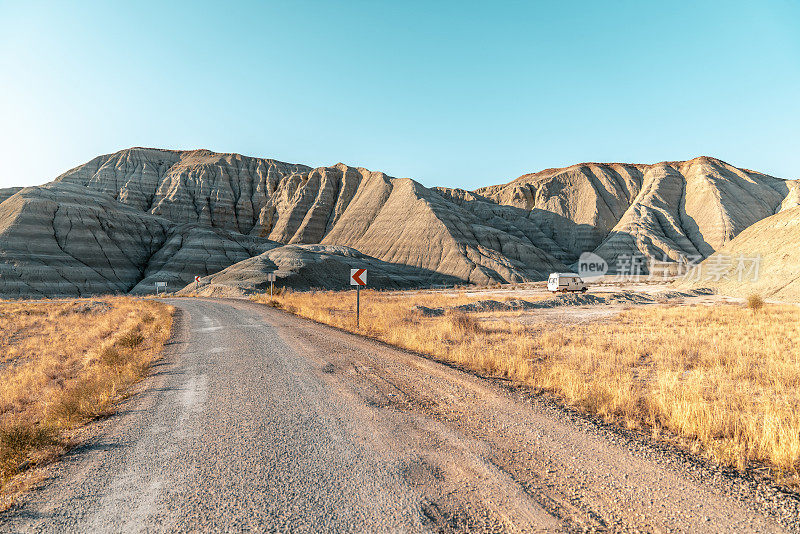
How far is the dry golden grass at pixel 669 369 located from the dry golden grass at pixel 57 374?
23.6ft

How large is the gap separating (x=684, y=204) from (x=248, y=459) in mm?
114771

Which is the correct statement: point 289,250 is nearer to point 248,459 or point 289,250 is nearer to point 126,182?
point 248,459

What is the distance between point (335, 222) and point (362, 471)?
96759mm

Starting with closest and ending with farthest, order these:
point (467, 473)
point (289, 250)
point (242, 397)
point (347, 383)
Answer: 1. point (467, 473)
2. point (242, 397)
3. point (347, 383)
4. point (289, 250)

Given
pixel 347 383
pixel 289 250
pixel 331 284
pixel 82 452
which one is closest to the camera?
pixel 82 452

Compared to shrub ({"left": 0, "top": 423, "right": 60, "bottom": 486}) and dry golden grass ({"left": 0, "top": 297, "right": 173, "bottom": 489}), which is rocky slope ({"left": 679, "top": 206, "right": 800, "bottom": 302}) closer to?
dry golden grass ({"left": 0, "top": 297, "right": 173, "bottom": 489})

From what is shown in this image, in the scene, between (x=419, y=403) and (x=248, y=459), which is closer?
(x=248, y=459)

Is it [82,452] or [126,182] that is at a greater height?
[126,182]

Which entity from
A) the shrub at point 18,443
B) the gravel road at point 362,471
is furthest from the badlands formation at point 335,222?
the shrub at point 18,443

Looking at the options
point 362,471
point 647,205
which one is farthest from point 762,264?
point 647,205

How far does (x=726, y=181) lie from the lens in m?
93.1

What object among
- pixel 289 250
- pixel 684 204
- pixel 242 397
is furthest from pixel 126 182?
pixel 684 204

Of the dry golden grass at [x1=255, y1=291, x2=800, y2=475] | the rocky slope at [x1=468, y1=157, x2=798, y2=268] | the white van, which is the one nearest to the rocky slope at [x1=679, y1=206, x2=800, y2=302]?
the white van

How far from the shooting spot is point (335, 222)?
98.3m
